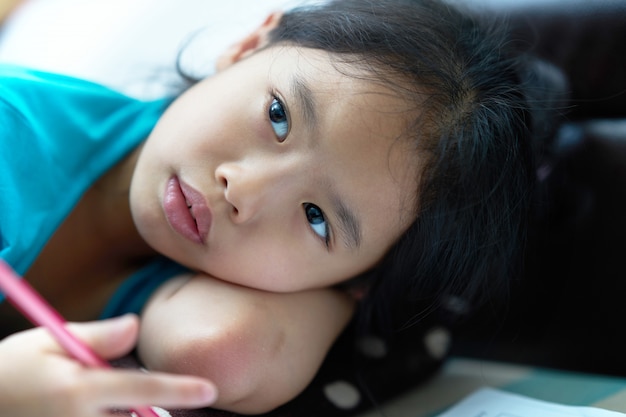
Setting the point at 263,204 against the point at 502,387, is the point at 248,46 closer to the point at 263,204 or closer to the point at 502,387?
the point at 263,204

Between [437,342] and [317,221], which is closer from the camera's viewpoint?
[317,221]

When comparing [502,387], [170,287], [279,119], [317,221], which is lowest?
[502,387]

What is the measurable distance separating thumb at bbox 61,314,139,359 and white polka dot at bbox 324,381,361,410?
0.37 m

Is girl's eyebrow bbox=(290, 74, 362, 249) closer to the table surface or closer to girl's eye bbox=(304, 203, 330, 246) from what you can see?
girl's eye bbox=(304, 203, 330, 246)

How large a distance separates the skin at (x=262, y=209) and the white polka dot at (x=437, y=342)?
0.18 m

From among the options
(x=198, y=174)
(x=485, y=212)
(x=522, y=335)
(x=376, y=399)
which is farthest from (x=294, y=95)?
(x=522, y=335)

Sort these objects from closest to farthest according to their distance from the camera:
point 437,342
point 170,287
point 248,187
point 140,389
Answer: point 140,389 < point 248,187 < point 170,287 < point 437,342

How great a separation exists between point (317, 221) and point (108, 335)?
30 cm

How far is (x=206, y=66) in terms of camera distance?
39.0 inches

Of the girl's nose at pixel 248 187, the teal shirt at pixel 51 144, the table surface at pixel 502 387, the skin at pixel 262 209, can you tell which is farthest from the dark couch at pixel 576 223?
the teal shirt at pixel 51 144

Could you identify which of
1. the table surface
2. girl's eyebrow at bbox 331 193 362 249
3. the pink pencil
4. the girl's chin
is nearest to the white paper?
the table surface

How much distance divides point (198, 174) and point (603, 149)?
21.9 inches

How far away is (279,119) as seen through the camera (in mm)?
686

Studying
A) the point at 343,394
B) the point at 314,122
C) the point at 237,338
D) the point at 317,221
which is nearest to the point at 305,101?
the point at 314,122
